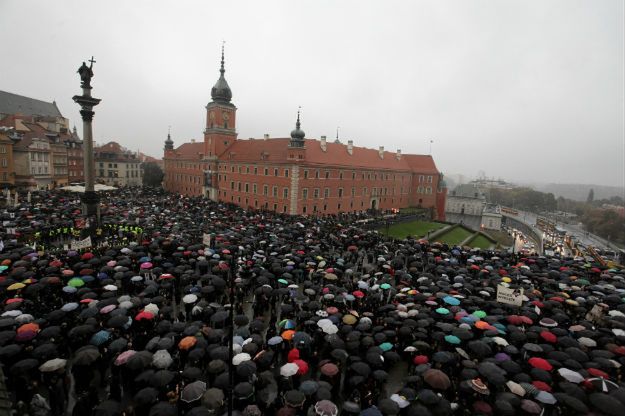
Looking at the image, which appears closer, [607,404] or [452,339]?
[607,404]

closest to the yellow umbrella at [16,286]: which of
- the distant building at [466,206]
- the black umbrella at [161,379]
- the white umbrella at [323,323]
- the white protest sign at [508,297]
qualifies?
the black umbrella at [161,379]

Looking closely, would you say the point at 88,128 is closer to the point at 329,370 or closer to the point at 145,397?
the point at 145,397

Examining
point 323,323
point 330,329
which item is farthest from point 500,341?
point 323,323

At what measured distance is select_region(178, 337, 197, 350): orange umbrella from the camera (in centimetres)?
1135

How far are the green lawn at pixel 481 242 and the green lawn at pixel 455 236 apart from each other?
4.32 feet

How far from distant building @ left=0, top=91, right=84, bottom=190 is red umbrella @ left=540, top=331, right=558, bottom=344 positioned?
6895 centimetres

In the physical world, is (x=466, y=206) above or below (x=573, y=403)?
above

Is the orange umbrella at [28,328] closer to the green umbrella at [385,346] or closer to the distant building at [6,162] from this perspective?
the green umbrella at [385,346]

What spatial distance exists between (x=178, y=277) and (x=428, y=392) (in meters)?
13.8

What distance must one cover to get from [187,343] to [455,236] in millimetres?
43049

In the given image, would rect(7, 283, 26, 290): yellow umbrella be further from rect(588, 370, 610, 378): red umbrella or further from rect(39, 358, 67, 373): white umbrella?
rect(588, 370, 610, 378): red umbrella

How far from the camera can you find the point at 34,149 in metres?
57.2

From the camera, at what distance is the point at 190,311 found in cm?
1573

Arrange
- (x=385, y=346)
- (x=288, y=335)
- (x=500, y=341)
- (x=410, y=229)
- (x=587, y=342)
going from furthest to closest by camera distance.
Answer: (x=410, y=229)
(x=587, y=342)
(x=288, y=335)
(x=500, y=341)
(x=385, y=346)
